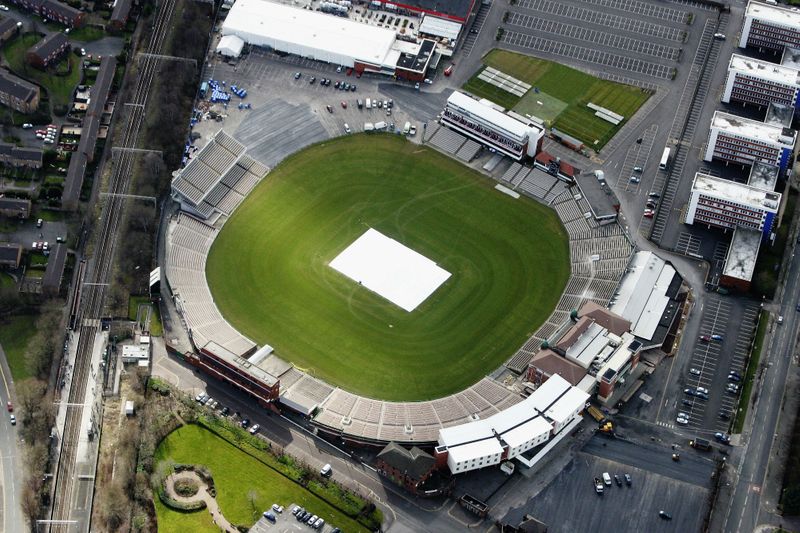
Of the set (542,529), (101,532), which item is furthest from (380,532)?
(101,532)

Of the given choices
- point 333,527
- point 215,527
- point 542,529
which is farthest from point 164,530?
point 542,529

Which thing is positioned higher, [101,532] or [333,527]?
[333,527]

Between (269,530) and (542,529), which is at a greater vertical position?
(542,529)

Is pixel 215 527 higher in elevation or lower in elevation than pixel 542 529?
lower

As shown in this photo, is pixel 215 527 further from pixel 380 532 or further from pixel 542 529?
pixel 542 529

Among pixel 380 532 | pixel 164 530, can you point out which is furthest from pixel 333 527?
pixel 164 530

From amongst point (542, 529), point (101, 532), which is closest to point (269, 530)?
point (101, 532)

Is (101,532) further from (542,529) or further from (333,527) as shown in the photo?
(542,529)

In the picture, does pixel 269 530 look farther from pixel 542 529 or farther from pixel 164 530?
pixel 542 529
